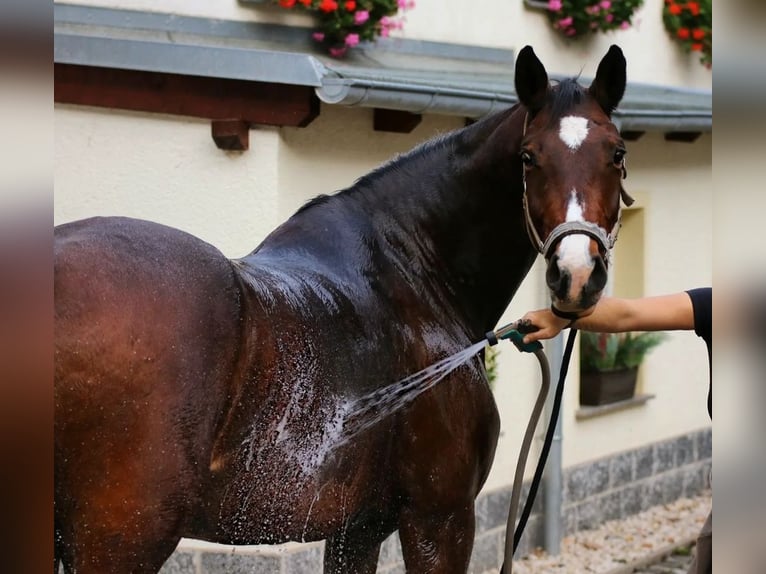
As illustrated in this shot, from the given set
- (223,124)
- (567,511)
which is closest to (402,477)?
(223,124)

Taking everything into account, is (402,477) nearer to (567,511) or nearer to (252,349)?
(252,349)

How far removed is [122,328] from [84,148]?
3.54 metres

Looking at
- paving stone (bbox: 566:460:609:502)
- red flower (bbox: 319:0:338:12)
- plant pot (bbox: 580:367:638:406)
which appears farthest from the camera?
plant pot (bbox: 580:367:638:406)

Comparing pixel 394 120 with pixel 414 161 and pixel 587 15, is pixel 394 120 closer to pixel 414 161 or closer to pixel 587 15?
pixel 587 15

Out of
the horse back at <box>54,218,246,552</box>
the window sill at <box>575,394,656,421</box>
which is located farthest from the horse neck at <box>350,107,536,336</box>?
the window sill at <box>575,394,656,421</box>

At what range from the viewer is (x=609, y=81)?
8.81ft

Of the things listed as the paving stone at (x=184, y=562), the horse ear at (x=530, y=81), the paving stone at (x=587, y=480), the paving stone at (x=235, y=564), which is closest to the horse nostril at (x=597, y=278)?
the horse ear at (x=530, y=81)

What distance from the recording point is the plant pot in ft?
25.7

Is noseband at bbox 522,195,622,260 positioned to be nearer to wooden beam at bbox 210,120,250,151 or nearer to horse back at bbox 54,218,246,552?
horse back at bbox 54,218,246,552

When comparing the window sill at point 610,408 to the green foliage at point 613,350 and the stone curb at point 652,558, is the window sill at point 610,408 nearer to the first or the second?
the green foliage at point 613,350

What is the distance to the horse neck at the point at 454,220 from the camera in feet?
9.56

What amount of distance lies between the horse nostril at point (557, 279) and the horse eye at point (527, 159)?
0.96 feet

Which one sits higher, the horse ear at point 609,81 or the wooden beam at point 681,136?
the horse ear at point 609,81

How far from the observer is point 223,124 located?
5.31 meters
